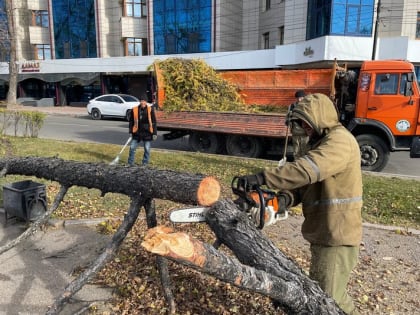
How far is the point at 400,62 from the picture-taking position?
8469 millimetres

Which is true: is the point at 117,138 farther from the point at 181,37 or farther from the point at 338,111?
the point at 181,37

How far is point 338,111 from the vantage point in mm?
9109

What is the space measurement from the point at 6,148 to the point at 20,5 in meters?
32.6

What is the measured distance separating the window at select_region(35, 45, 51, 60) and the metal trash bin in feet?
113

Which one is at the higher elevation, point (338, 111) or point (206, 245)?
point (338, 111)

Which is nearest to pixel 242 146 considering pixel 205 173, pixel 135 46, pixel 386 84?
pixel 205 173

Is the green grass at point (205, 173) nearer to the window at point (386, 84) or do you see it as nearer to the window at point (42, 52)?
the window at point (386, 84)

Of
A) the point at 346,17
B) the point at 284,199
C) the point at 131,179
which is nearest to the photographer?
the point at 284,199

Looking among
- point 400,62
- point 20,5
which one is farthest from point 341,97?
point 20,5

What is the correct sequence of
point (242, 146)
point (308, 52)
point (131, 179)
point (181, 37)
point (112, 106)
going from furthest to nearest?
point (181, 37)
point (308, 52)
point (112, 106)
point (242, 146)
point (131, 179)

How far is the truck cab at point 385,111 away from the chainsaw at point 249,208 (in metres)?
6.93

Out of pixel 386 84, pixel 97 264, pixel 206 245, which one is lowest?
pixel 97 264

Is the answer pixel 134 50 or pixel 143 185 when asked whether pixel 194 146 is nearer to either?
pixel 143 185

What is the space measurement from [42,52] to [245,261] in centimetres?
3904
